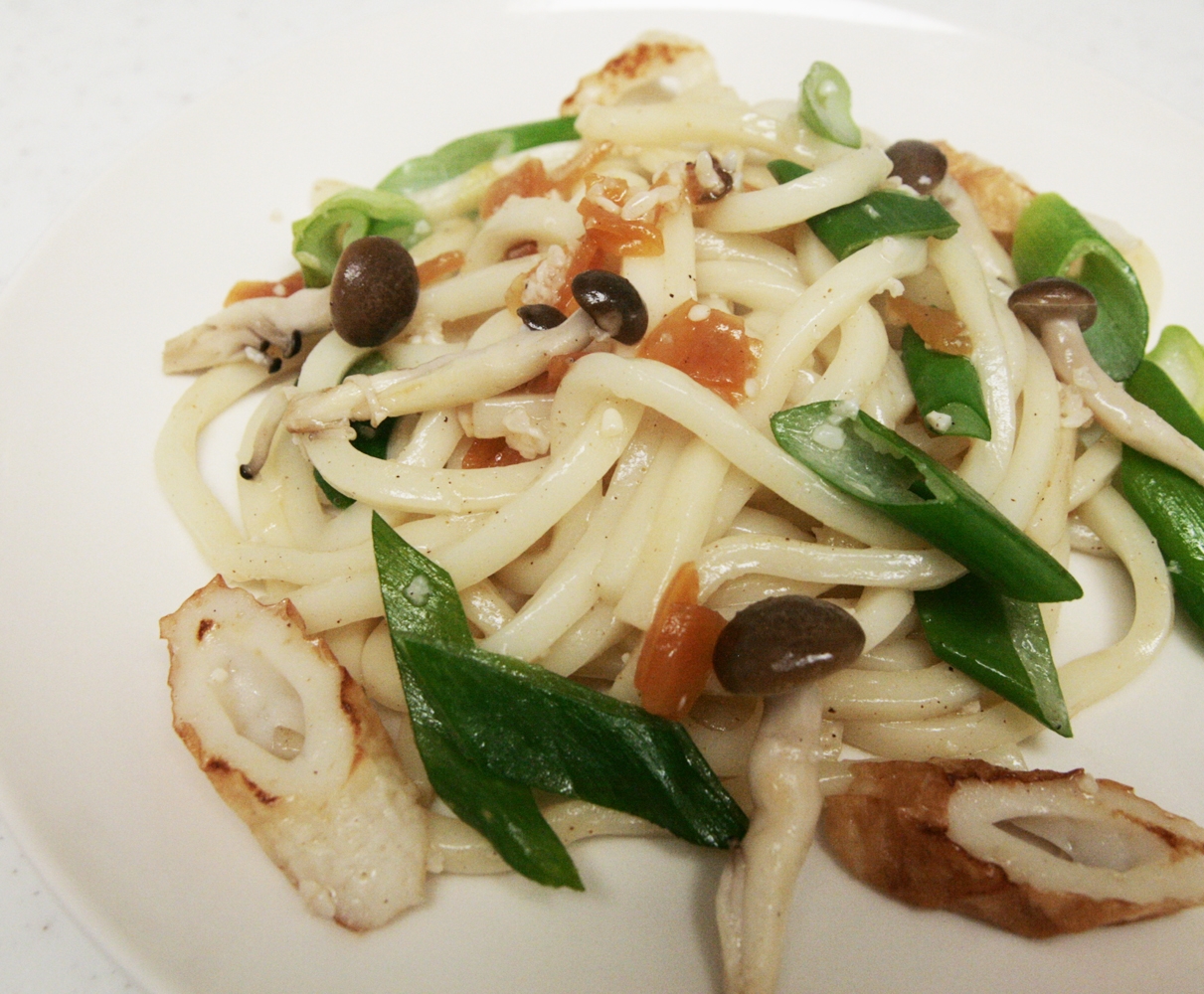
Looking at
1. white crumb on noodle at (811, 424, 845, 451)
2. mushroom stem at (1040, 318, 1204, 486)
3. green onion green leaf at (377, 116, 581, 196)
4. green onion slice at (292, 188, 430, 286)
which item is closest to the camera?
white crumb on noodle at (811, 424, 845, 451)

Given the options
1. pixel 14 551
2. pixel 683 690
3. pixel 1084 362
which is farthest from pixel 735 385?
pixel 14 551

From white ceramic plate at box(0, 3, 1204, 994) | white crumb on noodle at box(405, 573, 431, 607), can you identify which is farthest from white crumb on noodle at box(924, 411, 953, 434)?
white crumb on noodle at box(405, 573, 431, 607)

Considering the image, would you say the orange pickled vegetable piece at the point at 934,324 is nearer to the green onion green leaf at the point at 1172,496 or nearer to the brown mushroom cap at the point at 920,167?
the brown mushroom cap at the point at 920,167

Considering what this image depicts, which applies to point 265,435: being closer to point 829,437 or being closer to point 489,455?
point 489,455

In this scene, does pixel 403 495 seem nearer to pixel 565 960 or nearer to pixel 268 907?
pixel 268 907

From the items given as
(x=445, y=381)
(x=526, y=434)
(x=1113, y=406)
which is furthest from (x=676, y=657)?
(x=1113, y=406)

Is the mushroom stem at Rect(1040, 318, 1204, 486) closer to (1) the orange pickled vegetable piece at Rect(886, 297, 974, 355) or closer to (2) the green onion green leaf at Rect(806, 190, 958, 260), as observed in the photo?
(1) the orange pickled vegetable piece at Rect(886, 297, 974, 355)
